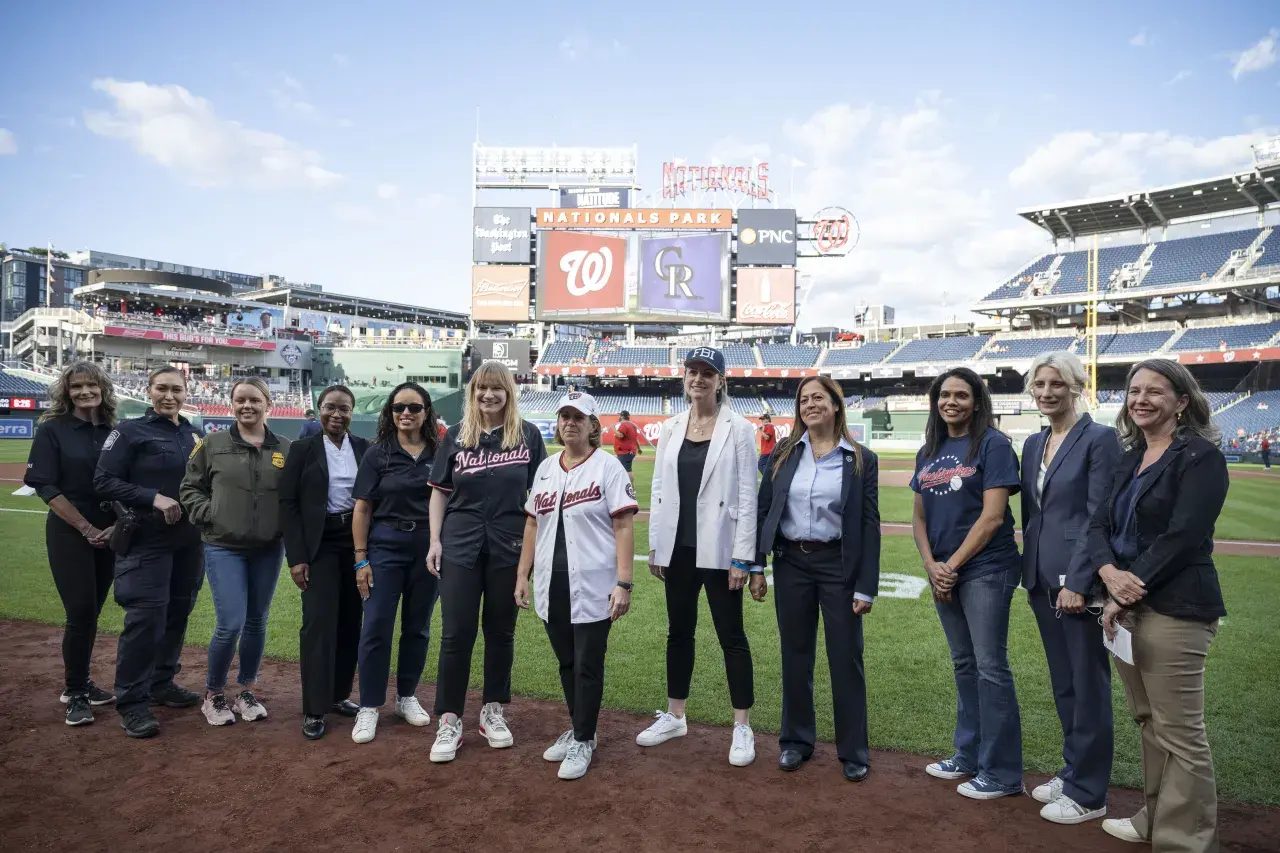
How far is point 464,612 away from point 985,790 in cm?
271

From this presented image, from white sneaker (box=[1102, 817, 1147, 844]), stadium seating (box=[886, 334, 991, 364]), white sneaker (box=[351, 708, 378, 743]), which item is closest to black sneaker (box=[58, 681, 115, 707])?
white sneaker (box=[351, 708, 378, 743])

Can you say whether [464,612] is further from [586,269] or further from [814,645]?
[586,269]

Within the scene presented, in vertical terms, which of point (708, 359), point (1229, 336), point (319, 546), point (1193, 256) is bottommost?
point (319, 546)

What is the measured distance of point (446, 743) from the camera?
4.12 meters

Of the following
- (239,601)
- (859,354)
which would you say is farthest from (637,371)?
(239,601)

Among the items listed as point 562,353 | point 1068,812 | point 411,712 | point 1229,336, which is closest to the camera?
point 1068,812

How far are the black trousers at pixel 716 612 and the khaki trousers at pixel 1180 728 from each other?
180cm

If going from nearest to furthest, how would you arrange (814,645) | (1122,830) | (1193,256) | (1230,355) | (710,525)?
(1122,830) → (814,645) → (710,525) → (1230,355) → (1193,256)

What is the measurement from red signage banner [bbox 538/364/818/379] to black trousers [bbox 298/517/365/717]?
1859 inches

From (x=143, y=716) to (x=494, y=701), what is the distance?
6.59ft

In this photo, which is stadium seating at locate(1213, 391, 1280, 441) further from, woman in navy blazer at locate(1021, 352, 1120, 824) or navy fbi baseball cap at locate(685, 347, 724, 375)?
navy fbi baseball cap at locate(685, 347, 724, 375)

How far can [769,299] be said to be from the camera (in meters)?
45.1

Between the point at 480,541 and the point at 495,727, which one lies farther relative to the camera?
the point at 495,727

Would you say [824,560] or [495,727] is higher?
[824,560]
